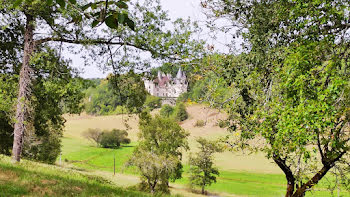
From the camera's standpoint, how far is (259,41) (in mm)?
8539

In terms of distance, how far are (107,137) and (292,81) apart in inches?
3057

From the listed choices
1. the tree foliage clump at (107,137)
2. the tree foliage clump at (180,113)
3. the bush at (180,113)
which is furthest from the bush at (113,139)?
the bush at (180,113)

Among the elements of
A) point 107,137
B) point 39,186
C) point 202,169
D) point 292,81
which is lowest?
point 202,169

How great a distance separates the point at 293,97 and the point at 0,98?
11.1 m

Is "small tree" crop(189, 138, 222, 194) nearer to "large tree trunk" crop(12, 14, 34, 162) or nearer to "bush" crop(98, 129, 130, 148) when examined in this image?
"bush" crop(98, 129, 130, 148)

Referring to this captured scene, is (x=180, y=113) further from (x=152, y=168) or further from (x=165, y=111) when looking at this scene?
(x=152, y=168)

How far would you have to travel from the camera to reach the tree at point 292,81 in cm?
593

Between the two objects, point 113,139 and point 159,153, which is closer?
point 159,153

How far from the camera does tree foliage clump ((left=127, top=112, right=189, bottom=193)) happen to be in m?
36.7

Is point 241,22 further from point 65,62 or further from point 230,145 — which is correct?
point 65,62

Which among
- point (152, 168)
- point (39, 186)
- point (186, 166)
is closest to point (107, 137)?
point (186, 166)

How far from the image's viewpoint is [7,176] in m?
7.70

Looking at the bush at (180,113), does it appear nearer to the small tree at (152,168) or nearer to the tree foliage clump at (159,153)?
the tree foliage clump at (159,153)

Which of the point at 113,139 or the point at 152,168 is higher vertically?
the point at 113,139
